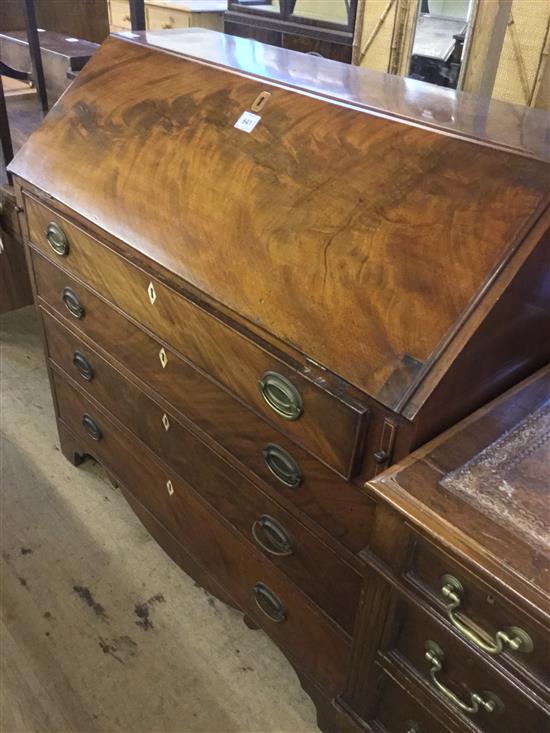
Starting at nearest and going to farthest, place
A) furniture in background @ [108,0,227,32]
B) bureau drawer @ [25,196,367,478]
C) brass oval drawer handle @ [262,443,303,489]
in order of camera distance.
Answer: bureau drawer @ [25,196,367,478]
brass oval drawer handle @ [262,443,303,489]
furniture in background @ [108,0,227,32]

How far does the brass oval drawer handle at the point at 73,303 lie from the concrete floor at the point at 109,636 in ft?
2.18

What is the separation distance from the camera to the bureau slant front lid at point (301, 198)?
724 millimetres

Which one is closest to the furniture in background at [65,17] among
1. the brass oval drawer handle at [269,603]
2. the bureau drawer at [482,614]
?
the brass oval drawer handle at [269,603]

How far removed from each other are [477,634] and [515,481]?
0.18 meters

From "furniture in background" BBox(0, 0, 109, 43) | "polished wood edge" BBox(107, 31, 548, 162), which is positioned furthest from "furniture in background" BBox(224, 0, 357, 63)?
"polished wood edge" BBox(107, 31, 548, 162)

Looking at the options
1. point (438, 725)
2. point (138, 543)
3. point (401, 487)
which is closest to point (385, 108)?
point (401, 487)

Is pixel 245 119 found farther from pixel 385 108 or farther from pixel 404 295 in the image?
pixel 404 295

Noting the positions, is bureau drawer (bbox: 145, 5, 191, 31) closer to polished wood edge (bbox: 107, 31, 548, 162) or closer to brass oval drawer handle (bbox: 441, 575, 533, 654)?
polished wood edge (bbox: 107, 31, 548, 162)

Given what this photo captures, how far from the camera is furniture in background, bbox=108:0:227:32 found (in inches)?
167

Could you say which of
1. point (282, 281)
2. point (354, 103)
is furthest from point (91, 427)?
point (354, 103)

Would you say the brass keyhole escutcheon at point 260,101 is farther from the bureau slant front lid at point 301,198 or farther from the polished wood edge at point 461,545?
the polished wood edge at point 461,545

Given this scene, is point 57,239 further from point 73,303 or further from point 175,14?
point 175,14

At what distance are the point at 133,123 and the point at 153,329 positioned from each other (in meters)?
0.39

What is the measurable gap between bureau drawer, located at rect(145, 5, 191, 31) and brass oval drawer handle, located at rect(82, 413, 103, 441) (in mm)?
3674
